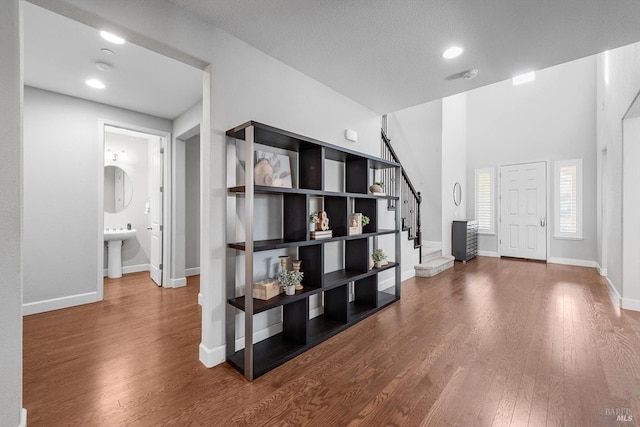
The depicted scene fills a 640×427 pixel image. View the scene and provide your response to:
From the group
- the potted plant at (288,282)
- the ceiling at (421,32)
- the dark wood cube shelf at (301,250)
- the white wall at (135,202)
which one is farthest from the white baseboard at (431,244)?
the white wall at (135,202)

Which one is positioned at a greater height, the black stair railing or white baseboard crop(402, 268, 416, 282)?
the black stair railing

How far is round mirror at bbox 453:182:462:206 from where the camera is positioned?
651 cm

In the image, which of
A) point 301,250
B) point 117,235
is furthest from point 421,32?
point 117,235

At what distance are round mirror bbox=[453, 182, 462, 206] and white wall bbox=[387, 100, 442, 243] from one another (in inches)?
31.0

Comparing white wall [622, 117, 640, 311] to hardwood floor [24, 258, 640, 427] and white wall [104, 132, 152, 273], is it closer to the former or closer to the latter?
hardwood floor [24, 258, 640, 427]

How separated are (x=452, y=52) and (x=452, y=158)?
4376 mm

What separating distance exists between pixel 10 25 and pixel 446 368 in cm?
331

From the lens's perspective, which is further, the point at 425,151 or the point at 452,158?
the point at 452,158

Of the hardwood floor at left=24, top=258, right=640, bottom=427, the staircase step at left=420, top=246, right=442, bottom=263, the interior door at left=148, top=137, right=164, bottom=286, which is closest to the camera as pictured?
the hardwood floor at left=24, top=258, right=640, bottom=427

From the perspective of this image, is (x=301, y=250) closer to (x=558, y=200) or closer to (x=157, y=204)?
(x=157, y=204)

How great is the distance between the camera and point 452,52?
2473 millimetres

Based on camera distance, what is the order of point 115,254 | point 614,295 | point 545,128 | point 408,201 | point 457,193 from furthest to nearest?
1. point 457,193
2. point 545,128
3. point 408,201
4. point 115,254
5. point 614,295

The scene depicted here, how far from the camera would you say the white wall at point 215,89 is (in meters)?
1.74

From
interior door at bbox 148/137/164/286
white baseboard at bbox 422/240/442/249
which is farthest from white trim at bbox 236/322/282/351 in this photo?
white baseboard at bbox 422/240/442/249
